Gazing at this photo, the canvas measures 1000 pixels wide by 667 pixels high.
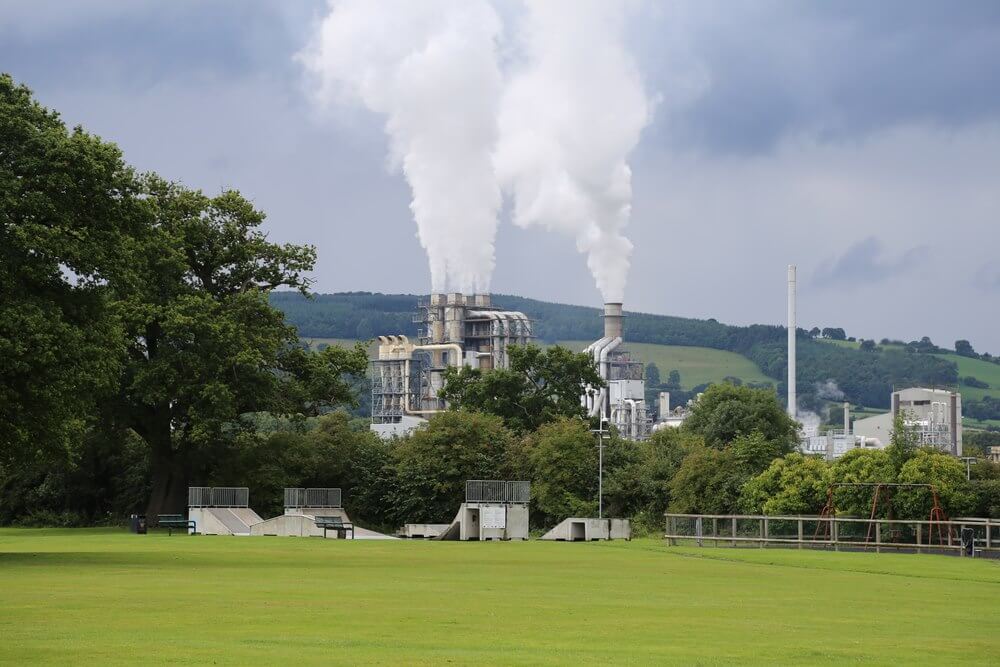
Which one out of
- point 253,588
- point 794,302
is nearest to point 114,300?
point 253,588

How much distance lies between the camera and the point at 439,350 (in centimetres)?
15000

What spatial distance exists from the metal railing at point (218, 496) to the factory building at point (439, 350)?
7466 cm

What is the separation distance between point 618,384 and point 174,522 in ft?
285

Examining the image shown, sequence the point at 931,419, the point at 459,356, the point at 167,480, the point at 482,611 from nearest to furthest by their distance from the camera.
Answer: the point at 482,611 → the point at 167,480 → the point at 459,356 → the point at 931,419

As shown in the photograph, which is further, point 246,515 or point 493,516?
point 246,515

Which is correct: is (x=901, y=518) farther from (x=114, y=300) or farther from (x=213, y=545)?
(x=114, y=300)

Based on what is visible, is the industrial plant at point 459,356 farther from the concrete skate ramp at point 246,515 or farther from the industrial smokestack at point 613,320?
the concrete skate ramp at point 246,515

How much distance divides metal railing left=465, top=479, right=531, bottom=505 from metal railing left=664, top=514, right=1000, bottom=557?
892 cm

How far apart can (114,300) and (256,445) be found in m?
16.8

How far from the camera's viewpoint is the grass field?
52.7 ft

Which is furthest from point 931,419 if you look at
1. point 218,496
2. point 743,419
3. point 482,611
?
point 482,611

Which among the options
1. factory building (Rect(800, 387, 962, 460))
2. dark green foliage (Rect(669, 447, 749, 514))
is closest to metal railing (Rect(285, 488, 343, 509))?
dark green foliage (Rect(669, 447, 749, 514))

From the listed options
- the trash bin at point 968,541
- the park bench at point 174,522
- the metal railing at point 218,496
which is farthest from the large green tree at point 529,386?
the trash bin at point 968,541

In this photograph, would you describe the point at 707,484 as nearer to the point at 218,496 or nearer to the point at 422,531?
the point at 422,531
